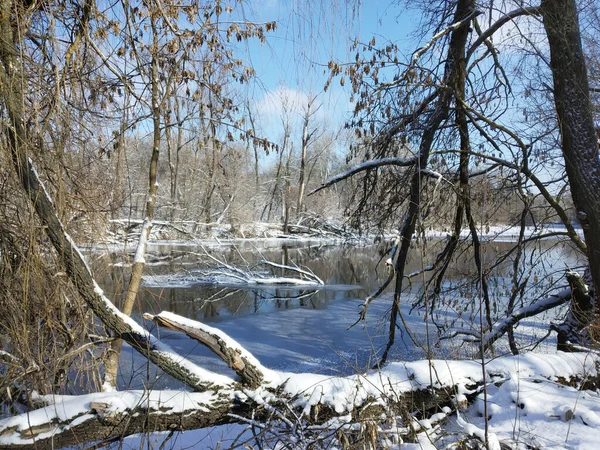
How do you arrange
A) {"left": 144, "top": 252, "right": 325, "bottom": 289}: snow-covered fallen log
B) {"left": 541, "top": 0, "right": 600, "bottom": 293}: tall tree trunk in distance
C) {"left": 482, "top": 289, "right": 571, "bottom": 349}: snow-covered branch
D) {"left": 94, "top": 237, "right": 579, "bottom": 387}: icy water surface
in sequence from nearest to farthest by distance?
{"left": 541, "top": 0, "right": 600, "bottom": 293}: tall tree trunk in distance → {"left": 482, "top": 289, "right": 571, "bottom": 349}: snow-covered branch → {"left": 94, "top": 237, "right": 579, "bottom": 387}: icy water surface → {"left": 144, "top": 252, "right": 325, "bottom": 289}: snow-covered fallen log

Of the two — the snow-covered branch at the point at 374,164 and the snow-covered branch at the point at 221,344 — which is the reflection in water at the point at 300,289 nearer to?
the snow-covered branch at the point at 374,164

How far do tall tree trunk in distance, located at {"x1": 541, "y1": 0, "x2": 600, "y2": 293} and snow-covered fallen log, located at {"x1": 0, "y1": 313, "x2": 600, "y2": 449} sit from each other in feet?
4.18

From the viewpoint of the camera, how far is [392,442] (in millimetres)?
2189

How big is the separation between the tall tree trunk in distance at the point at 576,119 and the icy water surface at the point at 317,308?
137 cm

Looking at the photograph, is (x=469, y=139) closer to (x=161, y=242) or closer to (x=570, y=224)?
(x=570, y=224)

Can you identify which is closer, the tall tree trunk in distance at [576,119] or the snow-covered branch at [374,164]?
the tall tree trunk in distance at [576,119]

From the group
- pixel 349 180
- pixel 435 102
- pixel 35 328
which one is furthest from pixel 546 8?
pixel 35 328

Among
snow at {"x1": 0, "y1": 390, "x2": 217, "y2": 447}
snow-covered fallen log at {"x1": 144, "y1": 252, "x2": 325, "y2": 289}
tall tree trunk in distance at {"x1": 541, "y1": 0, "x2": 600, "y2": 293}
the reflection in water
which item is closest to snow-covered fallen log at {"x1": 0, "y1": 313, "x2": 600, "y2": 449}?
snow at {"x1": 0, "y1": 390, "x2": 217, "y2": 447}

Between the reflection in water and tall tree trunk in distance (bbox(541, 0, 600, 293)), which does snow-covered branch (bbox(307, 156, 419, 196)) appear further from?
the reflection in water

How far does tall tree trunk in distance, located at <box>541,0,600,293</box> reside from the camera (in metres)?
3.65

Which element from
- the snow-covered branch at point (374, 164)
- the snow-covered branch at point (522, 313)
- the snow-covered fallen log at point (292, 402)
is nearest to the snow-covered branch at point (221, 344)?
the snow-covered fallen log at point (292, 402)

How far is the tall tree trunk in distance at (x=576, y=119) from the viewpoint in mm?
3652

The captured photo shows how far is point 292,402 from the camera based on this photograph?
2654 mm

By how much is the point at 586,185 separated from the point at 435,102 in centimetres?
161
